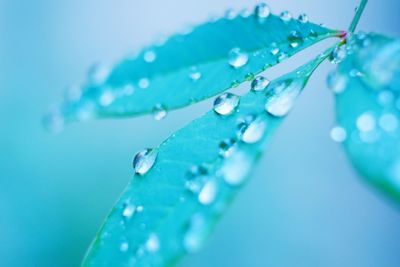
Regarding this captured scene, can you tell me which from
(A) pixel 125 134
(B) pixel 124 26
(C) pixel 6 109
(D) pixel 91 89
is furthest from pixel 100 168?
(D) pixel 91 89

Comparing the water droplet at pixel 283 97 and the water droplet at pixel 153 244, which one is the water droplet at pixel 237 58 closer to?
the water droplet at pixel 283 97

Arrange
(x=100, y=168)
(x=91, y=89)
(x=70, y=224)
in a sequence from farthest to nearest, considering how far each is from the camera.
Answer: (x=100, y=168)
(x=70, y=224)
(x=91, y=89)

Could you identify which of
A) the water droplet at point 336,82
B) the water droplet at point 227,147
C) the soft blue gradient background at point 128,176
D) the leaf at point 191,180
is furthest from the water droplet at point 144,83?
the soft blue gradient background at point 128,176

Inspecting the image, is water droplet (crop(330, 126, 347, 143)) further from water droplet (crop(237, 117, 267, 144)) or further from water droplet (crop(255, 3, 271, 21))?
water droplet (crop(255, 3, 271, 21))

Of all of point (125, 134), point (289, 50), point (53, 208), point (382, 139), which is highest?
point (125, 134)

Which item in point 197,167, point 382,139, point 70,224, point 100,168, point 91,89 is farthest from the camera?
point 100,168

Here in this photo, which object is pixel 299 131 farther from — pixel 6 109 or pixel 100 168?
pixel 6 109
